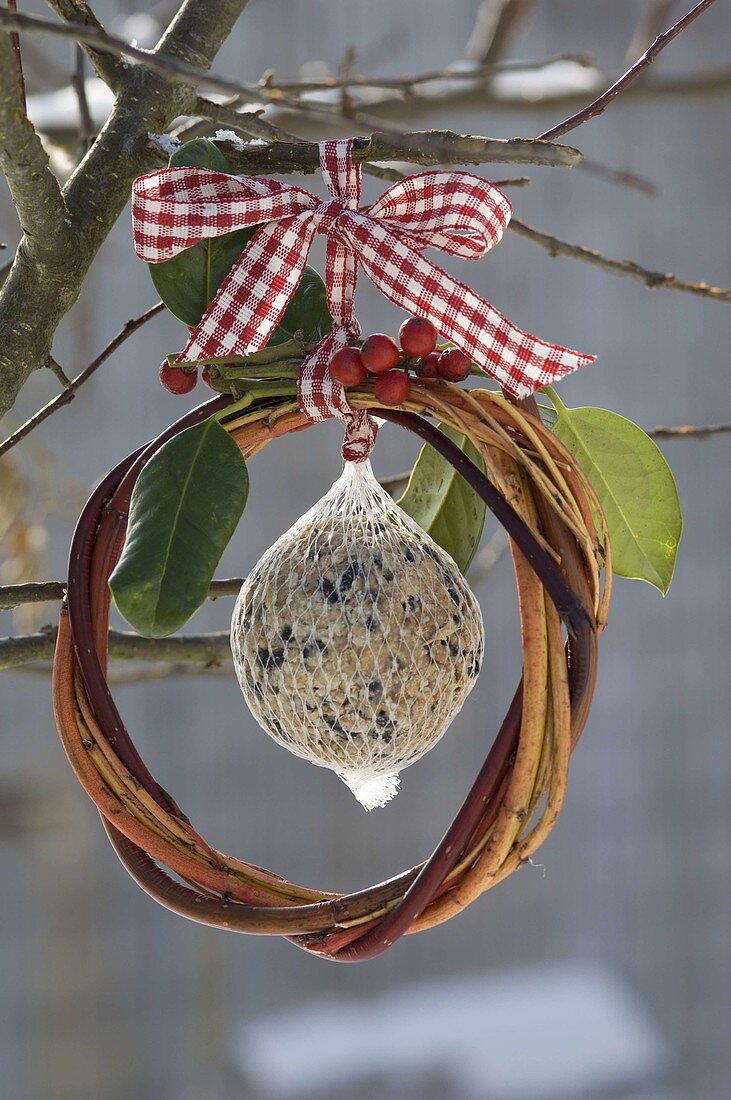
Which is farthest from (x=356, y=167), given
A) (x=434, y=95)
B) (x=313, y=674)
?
(x=434, y=95)

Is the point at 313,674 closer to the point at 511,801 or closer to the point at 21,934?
the point at 511,801

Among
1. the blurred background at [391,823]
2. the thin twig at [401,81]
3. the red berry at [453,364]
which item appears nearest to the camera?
the red berry at [453,364]

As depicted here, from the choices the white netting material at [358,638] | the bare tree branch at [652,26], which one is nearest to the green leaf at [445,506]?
the white netting material at [358,638]

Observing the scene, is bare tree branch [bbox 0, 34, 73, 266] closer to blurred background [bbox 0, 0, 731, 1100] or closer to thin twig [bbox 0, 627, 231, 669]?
thin twig [bbox 0, 627, 231, 669]

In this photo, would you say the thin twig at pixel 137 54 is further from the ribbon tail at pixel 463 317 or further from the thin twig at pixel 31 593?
the thin twig at pixel 31 593

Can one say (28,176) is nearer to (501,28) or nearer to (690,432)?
(690,432)

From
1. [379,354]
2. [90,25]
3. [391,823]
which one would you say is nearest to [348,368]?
[379,354]
